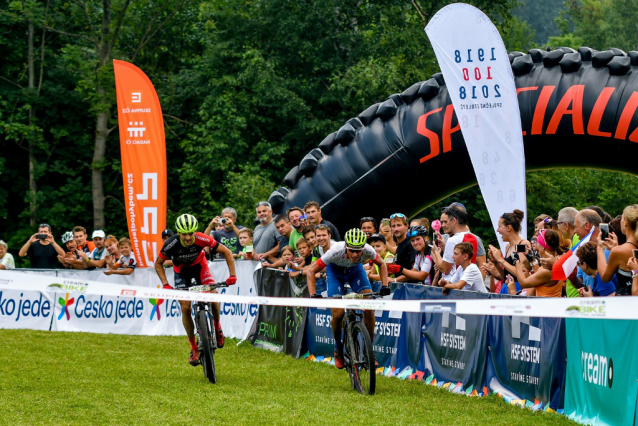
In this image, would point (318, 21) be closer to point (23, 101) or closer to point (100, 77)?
point (100, 77)

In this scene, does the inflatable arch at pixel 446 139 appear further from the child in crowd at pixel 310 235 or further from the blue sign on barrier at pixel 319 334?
the child in crowd at pixel 310 235

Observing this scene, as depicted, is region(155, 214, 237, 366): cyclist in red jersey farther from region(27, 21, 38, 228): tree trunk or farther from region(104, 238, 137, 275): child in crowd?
region(27, 21, 38, 228): tree trunk

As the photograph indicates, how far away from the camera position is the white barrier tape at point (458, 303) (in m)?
5.77

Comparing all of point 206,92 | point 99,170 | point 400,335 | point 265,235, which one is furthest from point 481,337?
point 99,170

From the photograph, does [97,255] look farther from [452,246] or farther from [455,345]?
[455,345]

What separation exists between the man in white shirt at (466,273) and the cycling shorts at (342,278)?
0.93 meters

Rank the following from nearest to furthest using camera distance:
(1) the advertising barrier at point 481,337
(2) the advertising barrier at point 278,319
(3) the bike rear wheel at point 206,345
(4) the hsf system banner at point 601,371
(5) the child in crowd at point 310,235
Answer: (4) the hsf system banner at point 601,371 < (1) the advertising barrier at point 481,337 < (3) the bike rear wheel at point 206,345 < (5) the child in crowd at point 310,235 < (2) the advertising barrier at point 278,319

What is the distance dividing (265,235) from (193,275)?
3.52 m

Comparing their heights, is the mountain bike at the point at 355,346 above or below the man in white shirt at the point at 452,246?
below

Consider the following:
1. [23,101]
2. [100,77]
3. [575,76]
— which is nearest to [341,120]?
[100,77]

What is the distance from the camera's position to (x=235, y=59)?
30.4m

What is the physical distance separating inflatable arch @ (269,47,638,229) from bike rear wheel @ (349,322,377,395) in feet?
14.0

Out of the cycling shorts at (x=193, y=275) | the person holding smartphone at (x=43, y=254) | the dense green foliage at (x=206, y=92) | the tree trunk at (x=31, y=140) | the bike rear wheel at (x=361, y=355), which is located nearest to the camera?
the bike rear wheel at (x=361, y=355)

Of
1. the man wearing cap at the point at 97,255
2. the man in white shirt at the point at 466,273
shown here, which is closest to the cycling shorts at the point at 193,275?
the man in white shirt at the point at 466,273
